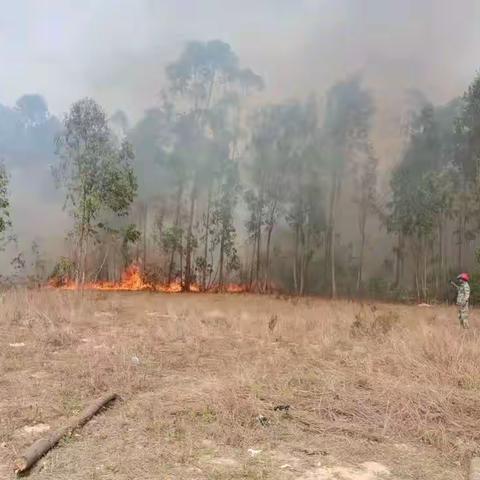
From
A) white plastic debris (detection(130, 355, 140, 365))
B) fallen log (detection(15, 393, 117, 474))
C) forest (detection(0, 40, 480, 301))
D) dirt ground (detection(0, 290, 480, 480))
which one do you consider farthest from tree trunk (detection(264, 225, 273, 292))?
fallen log (detection(15, 393, 117, 474))

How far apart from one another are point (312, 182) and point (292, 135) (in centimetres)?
594

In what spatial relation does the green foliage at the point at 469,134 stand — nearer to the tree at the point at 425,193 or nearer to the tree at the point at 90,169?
the tree at the point at 425,193

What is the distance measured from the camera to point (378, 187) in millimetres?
49656

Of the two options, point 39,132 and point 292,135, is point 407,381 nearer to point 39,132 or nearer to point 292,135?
point 292,135

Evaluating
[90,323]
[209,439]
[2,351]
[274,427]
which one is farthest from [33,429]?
[90,323]

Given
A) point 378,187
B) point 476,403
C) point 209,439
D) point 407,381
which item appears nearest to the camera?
point 209,439

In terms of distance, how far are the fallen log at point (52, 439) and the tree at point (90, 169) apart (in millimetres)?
18293

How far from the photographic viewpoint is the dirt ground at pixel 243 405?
5539 millimetres

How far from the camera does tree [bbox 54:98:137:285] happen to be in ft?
83.0

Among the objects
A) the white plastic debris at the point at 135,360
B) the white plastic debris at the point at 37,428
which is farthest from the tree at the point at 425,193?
the white plastic debris at the point at 37,428

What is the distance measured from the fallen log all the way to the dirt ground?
101mm

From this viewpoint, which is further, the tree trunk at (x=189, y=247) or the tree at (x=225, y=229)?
the tree at (x=225, y=229)

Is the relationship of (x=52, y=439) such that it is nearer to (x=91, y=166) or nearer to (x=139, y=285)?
(x=91, y=166)

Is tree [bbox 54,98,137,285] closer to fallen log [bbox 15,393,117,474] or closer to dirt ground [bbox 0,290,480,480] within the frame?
dirt ground [bbox 0,290,480,480]
